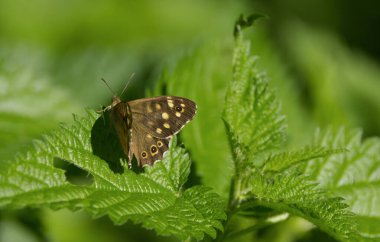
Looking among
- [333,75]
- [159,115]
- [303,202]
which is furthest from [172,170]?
[333,75]

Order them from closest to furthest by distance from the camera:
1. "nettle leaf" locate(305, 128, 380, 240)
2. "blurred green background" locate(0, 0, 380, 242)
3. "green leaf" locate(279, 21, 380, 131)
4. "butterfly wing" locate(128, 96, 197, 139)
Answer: "butterfly wing" locate(128, 96, 197, 139)
"nettle leaf" locate(305, 128, 380, 240)
"blurred green background" locate(0, 0, 380, 242)
"green leaf" locate(279, 21, 380, 131)

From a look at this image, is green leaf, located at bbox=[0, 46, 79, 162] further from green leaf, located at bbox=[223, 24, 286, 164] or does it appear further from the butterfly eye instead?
green leaf, located at bbox=[223, 24, 286, 164]

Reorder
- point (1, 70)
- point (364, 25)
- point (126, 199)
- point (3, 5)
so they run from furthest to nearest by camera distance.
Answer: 1. point (364, 25)
2. point (3, 5)
3. point (1, 70)
4. point (126, 199)

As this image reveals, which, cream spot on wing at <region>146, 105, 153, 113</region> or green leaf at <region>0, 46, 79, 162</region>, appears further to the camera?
green leaf at <region>0, 46, 79, 162</region>

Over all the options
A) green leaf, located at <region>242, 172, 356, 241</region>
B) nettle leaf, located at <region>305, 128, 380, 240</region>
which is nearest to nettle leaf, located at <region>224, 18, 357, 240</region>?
green leaf, located at <region>242, 172, 356, 241</region>

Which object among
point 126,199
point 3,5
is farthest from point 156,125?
point 3,5

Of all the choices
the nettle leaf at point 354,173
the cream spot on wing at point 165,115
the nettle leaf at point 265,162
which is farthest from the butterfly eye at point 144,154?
the nettle leaf at point 354,173

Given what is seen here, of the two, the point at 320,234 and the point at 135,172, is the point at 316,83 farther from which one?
the point at 135,172
